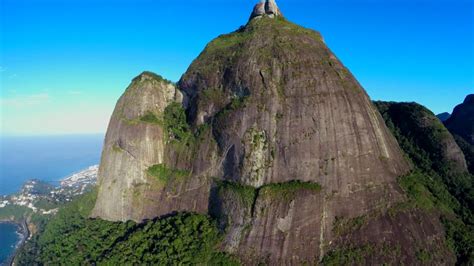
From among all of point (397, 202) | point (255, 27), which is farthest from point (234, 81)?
point (397, 202)

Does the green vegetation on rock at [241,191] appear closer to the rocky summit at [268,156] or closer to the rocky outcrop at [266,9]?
the rocky summit at [268,156]

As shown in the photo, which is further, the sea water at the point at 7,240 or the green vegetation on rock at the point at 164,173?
the sea water at the point at 7,240

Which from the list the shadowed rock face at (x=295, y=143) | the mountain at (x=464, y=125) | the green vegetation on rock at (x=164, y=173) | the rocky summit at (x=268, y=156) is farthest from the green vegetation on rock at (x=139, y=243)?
the mountain at (x=464, y=125)

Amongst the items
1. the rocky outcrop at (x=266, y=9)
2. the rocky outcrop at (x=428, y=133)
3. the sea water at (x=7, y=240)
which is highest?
the rocky outcrop at (x=266, y=9)

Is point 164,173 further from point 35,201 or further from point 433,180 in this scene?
point 35,201

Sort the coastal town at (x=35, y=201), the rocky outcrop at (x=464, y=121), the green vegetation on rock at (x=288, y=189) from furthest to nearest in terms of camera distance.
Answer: the coastal town at (x=35, y=201), the rocky outcrop at (x=464, y=121), the green vegetation on rock at (x=288, y=189)

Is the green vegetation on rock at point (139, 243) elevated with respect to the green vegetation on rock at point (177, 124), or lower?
lower

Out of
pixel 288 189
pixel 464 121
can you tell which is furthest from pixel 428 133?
pixel 288 189
